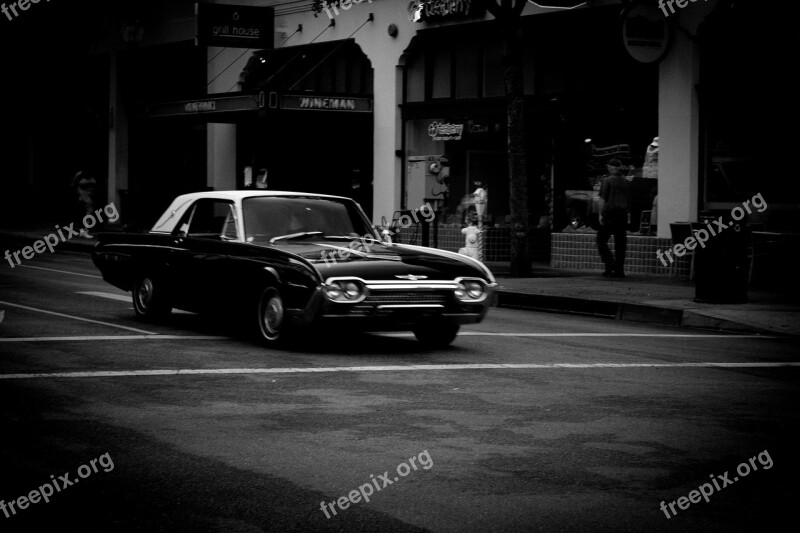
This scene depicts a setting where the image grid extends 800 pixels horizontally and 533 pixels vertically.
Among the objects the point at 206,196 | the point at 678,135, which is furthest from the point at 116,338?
the point at 678,135

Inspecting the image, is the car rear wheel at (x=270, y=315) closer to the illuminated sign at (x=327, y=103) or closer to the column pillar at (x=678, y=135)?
the column pillar at (x=678, y=135)

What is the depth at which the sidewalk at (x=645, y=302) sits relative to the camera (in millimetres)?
14203

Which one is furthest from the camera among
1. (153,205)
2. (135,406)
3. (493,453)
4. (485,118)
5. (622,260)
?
(153,205)

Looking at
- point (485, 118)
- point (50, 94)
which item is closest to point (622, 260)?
point (485, 118)

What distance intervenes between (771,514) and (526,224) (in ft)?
49.6

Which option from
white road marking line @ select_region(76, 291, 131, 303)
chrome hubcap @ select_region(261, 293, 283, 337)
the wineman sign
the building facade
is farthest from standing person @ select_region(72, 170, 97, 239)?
chrome hubcap @ select_region(261, 293, 283, 337)

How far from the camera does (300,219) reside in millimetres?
11617

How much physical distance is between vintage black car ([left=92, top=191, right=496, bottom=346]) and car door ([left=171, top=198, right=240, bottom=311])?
0.04 feet

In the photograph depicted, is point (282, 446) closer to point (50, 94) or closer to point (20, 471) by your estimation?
point (20, 471)

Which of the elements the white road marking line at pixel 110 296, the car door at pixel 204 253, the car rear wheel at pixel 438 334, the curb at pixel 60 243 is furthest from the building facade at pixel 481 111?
the car door at pixel 204 253

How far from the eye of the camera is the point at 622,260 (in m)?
20.1

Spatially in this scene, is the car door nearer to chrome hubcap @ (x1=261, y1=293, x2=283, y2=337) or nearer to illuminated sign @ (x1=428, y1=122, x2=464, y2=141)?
chrome hubcap @ (x1=261, y1=293, x2=283, y2=337)

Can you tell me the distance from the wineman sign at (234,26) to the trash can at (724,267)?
54.7 feet

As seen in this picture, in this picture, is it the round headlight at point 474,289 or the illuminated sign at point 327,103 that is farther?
the illuminated sign at point 327,103
